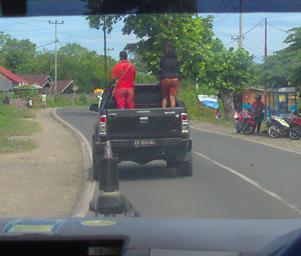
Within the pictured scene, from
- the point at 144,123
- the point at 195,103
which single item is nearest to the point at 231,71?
the point at 195,103

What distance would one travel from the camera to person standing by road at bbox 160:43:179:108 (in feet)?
11.3

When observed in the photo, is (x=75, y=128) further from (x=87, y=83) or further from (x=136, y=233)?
(x=136, y=233)

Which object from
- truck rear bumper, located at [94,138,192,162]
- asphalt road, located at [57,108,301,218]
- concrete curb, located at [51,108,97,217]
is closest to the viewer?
truck rear bumper, located at [94,138,192,162]

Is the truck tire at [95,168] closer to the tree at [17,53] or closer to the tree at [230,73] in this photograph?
the tree at [230,73]

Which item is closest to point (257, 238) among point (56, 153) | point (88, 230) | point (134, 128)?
point (88, 230)

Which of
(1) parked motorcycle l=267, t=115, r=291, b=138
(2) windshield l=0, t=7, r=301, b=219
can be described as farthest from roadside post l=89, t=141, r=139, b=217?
(1) parked motorcycle l=267, t=115, r=291, b=138

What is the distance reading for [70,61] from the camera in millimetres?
3611

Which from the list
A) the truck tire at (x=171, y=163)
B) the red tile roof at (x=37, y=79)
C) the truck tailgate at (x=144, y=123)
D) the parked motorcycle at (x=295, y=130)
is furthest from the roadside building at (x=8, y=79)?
the parked motorcycle at (x=295, y=130)

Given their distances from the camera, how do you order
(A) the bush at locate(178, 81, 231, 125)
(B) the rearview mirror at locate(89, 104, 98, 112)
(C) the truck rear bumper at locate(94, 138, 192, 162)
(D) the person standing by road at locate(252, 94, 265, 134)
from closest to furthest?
(A) the bush at locate(178, 81, 231, 125) → (B) the rearview mirror at locate(89, 104, 98, 112) → (D) the person standing by road at locate(252, 94, 265, 134) → (C) the truck rear bumper at locate(94, 138, 192, 162)

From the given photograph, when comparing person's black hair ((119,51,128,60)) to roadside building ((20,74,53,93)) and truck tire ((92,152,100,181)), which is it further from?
truck tire ((92,152,100,181))

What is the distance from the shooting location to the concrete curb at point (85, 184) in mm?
5128

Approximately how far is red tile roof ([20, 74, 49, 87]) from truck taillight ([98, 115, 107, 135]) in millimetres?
784

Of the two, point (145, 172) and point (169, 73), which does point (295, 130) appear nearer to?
point (145, 172)

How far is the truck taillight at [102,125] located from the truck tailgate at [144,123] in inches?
1.2
